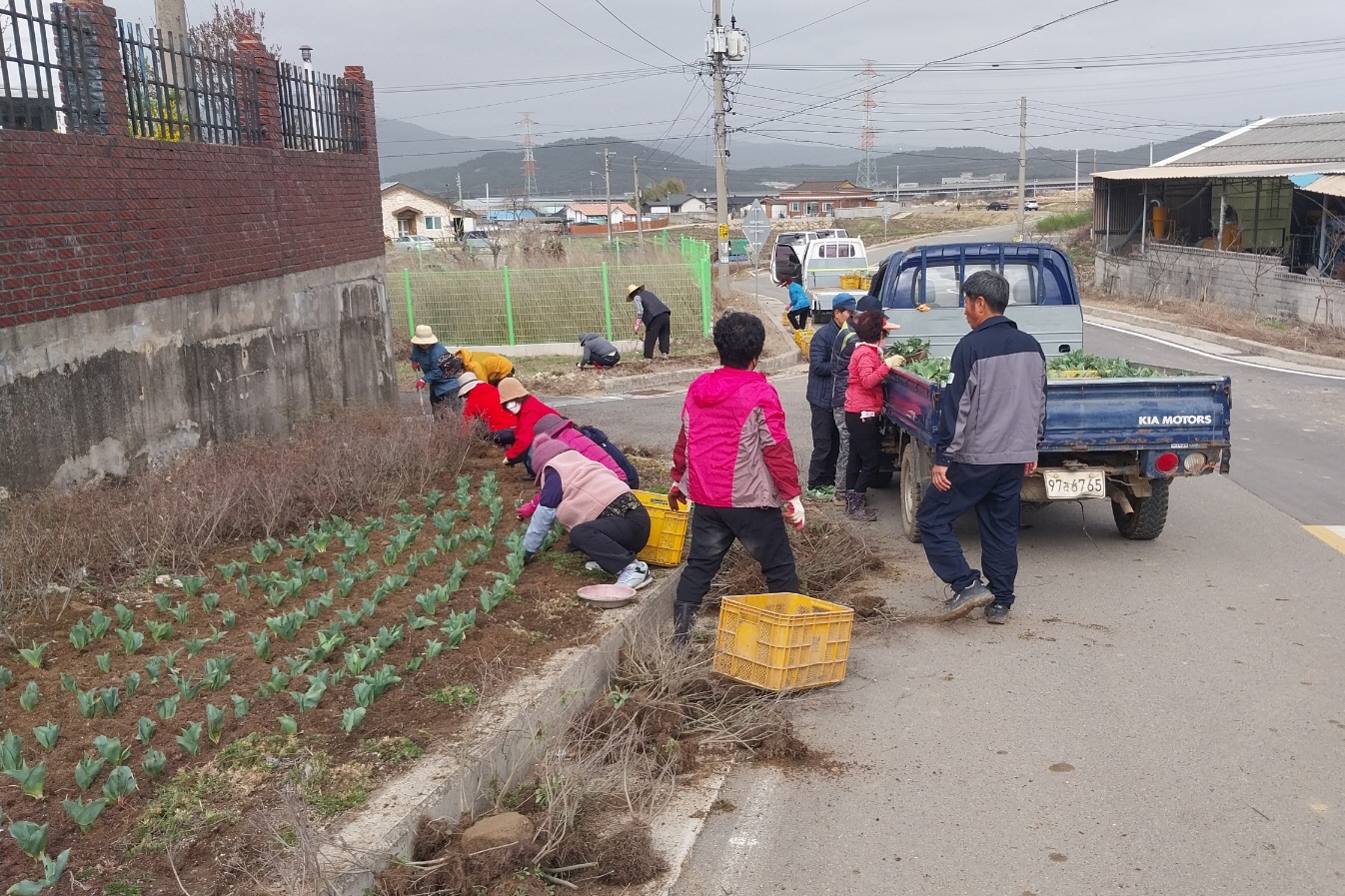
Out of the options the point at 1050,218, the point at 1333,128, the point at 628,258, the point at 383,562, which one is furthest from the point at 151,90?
the point at 1050,218

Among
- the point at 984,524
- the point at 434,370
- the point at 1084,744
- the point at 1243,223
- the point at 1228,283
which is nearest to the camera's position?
the point at 1084,744

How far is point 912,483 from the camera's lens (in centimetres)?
872

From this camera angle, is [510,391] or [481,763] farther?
[510,391]

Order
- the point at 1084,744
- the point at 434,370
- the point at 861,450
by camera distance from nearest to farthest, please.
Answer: the point at 1084,744 → the point at 861,450 → the point at 434,370

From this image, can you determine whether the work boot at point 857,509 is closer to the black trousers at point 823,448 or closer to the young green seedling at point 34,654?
the black trousers at point 823,448

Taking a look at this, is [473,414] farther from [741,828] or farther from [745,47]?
[745,47]

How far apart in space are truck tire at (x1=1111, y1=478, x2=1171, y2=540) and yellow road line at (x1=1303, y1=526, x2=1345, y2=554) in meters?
1.09

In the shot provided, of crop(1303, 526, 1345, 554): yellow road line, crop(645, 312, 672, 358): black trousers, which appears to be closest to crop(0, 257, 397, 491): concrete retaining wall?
crop(645, 312, 672, 358): black trousers

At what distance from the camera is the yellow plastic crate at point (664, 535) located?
22.9 feet

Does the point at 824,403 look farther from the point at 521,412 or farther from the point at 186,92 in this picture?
the point at 186,92

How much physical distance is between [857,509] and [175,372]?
5.66 meters

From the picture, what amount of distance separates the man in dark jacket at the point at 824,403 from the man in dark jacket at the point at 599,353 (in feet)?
29.5

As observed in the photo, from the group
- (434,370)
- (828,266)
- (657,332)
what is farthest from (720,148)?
(434,370)

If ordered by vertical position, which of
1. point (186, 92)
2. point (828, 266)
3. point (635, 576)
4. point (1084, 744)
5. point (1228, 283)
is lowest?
point (1084, 744)
